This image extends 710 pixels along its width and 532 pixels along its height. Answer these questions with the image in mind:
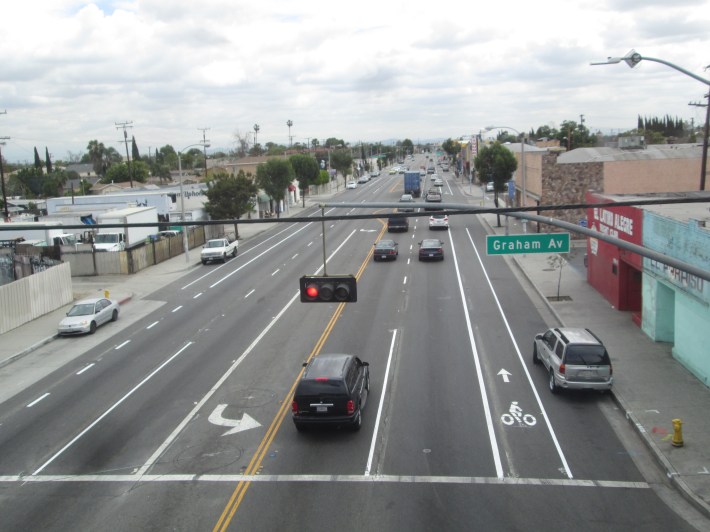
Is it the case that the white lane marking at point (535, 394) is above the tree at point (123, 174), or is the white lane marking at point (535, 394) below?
below

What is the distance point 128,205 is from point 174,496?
2015 inches

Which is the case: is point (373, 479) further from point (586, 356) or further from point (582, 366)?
point (586, 356)

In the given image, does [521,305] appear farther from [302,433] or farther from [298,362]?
[302,433]

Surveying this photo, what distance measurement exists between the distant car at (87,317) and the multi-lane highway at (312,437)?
617 millimetres

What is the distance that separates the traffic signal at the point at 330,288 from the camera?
16766 millimetres

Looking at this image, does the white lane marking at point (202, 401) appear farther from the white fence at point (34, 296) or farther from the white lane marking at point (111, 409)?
the white fence at point (34, 296)

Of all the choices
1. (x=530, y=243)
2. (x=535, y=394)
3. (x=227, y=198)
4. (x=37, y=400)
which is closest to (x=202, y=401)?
(x=37, y=400)

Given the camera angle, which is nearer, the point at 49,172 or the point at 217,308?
the point at 217,308

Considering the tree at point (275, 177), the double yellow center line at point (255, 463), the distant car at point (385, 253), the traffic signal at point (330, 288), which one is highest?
the tree at point (275, 177)

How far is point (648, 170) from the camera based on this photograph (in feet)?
159

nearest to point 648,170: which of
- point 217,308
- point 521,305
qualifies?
point 521,305

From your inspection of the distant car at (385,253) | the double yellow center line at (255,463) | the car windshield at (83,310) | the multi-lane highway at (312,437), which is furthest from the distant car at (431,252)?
the car windshield at (83,310)

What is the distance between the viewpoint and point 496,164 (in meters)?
57.9

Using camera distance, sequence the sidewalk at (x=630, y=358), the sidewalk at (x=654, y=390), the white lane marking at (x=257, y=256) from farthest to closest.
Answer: the white lane marking at (x=257, y=256)
the sidewalk at (x=630, y=358)
the sidewalk at (x=654, y=390)
